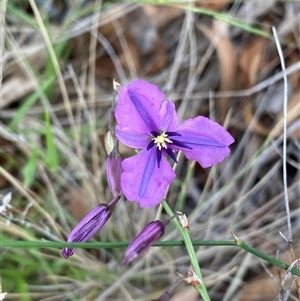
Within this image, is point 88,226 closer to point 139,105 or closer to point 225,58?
point 139,105

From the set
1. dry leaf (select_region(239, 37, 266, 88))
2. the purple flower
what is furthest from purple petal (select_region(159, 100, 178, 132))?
dry leaf (select_region(239, 37, 266, 88))

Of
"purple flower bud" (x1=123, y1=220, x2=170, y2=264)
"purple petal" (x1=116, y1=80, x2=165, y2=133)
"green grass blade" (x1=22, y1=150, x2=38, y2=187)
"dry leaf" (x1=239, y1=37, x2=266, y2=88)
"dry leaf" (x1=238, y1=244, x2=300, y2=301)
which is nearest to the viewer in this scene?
"purple flower bud" (x1=123, y1=220, x2=170, y2=264)

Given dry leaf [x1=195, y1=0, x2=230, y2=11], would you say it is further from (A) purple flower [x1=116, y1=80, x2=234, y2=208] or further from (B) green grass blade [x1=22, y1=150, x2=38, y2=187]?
(A) purple flower [x1=116, y1=80, x2=234, y2=208]

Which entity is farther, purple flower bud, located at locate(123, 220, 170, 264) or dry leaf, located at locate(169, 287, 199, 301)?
dry leaf, located at locate(169, 287, 199, 301)

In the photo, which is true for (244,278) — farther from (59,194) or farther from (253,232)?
(59,194)

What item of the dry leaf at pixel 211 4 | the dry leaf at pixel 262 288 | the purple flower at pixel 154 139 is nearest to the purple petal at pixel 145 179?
the purple flower at pixel 154 139

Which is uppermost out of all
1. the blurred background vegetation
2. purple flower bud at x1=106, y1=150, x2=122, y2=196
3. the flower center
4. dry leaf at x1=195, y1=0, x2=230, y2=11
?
dry leaf at x1=195, y1=0, x2=230, y2=11

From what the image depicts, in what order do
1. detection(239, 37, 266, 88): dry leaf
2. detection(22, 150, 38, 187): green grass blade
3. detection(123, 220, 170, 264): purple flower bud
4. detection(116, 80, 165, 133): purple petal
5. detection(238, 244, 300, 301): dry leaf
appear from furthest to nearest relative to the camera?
detection(239, 37, 266, 88): dry leaf → detection(238, 244, 300, 301): dry leaf → detection(22, 150, 38, 187): green grass blade → detection(116, 80, 165, 133): purple petal → detection(123, 220, 170, 264): purple flower bud

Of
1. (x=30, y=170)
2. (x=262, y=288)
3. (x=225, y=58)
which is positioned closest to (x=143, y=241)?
(x=30, y=170)
